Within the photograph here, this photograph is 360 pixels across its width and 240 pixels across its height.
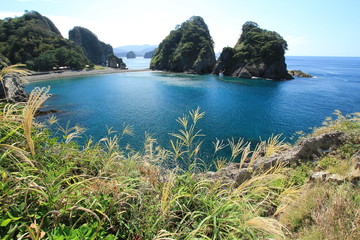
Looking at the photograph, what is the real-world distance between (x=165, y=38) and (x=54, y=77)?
211 feet

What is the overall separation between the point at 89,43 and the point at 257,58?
12937 cm

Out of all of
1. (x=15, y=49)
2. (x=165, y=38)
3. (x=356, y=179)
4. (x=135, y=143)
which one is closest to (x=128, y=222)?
(x=356, y=179)

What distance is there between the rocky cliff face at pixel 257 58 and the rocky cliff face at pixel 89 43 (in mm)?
103400

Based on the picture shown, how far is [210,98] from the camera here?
39.9m

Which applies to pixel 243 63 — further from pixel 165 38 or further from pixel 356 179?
pixel 356 179

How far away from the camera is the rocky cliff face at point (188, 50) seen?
85562 millimetres

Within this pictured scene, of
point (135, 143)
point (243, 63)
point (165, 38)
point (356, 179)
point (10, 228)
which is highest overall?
point (165, 38)

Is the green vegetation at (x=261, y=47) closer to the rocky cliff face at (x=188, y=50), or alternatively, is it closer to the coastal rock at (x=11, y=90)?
the rocky cliff face at (x=188, y=50)

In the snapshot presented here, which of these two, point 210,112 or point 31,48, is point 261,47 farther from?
point 31,48

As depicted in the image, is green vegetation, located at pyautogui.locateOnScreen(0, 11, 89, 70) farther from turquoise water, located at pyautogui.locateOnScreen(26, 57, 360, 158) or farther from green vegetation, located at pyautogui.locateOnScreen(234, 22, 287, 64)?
green vegetation, located at pyautogui.locateOnScreen(234, 22, 287, 64)

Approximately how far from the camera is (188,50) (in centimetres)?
8819

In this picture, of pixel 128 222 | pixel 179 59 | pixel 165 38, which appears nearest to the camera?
pixel 128 222

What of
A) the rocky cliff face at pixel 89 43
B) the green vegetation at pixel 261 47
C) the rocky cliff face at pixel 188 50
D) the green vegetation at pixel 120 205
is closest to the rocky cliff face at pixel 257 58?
the green vegetation at pixel 261 47

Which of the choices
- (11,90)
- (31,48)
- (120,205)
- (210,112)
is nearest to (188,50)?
(210,112)
